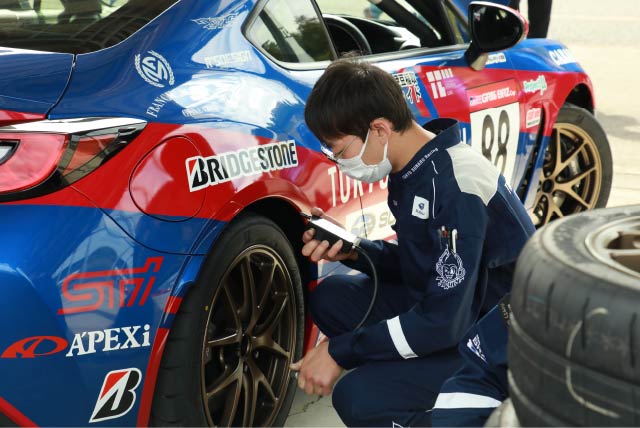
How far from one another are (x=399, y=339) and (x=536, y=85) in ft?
7.64

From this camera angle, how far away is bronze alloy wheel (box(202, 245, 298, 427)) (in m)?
2.90

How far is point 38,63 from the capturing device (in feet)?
8.49

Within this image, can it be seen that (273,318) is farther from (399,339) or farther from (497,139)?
(497,139)

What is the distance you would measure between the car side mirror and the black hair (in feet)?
4.57

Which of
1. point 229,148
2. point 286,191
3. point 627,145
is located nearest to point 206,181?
point 229,148

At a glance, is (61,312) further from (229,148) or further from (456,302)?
(456,302)

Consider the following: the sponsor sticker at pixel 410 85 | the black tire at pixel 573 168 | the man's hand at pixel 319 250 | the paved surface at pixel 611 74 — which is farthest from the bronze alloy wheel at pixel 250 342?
the black tire at pixel 573 168

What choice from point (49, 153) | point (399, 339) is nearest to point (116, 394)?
point (49, 153)

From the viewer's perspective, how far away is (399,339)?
8.71ft

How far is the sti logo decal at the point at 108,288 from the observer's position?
2.40 metres

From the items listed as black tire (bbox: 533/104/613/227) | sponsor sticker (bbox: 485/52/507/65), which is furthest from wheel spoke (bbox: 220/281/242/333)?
black tire (bbox: 533/104/613/227)

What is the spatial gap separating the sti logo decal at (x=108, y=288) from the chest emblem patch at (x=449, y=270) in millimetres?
717

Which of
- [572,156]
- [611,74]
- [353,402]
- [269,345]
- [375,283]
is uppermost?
[375,283]

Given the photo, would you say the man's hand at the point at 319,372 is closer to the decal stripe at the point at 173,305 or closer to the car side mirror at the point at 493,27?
the decal stripe at the point at 173,305
